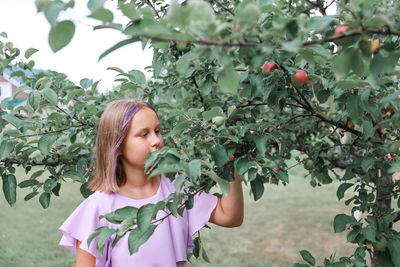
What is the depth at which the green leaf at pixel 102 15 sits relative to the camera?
75 cm

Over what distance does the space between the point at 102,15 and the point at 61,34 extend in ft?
0.29

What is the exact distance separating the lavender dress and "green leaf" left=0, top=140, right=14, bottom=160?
15.0 inches

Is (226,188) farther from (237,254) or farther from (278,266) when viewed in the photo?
(237,254)

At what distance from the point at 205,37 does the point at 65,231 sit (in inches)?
47.7

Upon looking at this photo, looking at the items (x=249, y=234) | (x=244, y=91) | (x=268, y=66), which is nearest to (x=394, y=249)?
(x=244, y=91)

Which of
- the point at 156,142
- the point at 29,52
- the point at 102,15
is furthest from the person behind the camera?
the point at 29,52

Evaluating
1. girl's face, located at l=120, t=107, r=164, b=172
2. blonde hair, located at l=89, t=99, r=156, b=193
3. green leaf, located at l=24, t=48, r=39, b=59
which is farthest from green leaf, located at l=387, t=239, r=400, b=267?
green leaf, located at l=24, t=48, r=39, b=59

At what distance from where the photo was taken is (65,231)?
164 centimetres

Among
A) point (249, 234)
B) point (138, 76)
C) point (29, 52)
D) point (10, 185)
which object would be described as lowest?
point (249, 234)

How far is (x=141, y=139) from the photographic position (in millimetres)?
1633

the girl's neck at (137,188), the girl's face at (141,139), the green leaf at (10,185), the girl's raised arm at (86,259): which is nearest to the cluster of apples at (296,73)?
the girl's face at (141,139)

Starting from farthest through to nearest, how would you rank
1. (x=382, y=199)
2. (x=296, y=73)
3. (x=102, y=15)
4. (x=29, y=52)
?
(x=382, y=199) → (x=29, y=52) → (x=296, y=73) → (x=102, y=15)

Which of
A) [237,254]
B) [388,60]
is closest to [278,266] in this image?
[237,254]

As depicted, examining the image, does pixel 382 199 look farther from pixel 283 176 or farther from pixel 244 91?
pixel 244 91
